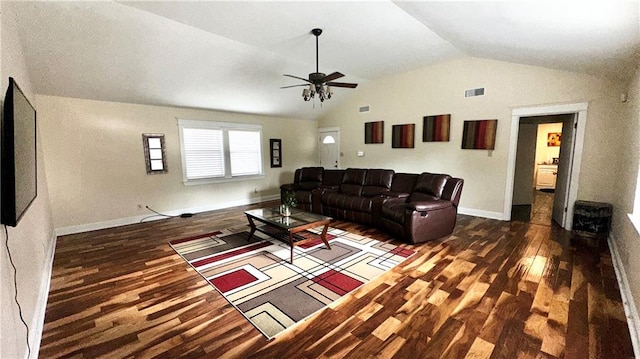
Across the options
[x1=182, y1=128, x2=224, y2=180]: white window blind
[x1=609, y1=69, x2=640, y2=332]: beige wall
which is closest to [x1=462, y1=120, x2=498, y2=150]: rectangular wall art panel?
[x1=609, y1=69, x2=640, y2=332]: beige wall

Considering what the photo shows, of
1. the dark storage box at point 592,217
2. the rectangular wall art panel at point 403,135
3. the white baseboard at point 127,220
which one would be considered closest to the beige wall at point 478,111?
the rectangular wall art panel at point 403,135

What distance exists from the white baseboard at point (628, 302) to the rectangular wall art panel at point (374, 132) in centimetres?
444

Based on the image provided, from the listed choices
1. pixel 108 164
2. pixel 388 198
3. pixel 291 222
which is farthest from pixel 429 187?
pixel 108 164

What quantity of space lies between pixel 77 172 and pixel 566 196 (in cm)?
840

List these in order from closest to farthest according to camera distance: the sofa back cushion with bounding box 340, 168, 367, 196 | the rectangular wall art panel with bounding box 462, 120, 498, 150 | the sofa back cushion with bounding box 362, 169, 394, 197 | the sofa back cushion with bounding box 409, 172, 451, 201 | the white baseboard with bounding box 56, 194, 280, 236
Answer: the sofa back cushion with bounding box 409, 172, 451, 201 → the white baseboard with bounding box 56, 194, 280, 236 → the rectangular wall art panel with bounding box 462, 120, 498, 150 → the sofa back cushion with bounding box 362, 169, 394, 197 → the sofa back cushion with bounding box 340, 168, 367, 196

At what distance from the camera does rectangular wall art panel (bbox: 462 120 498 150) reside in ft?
16.0

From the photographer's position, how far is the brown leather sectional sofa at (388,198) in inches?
147

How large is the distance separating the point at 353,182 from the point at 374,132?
5.95 feet

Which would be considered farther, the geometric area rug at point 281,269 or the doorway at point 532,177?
the doorway at point 532,177

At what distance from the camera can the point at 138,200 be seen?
5.09 m

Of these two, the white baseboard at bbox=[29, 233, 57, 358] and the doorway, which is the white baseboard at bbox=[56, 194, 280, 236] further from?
the doorway

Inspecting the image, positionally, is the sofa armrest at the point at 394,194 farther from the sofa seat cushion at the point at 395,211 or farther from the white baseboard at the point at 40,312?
the white baseboard at the point at 40,312

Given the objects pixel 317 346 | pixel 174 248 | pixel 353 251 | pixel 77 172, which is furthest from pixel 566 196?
pixel 77 172

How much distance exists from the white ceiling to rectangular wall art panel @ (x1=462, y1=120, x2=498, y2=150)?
1.16m
